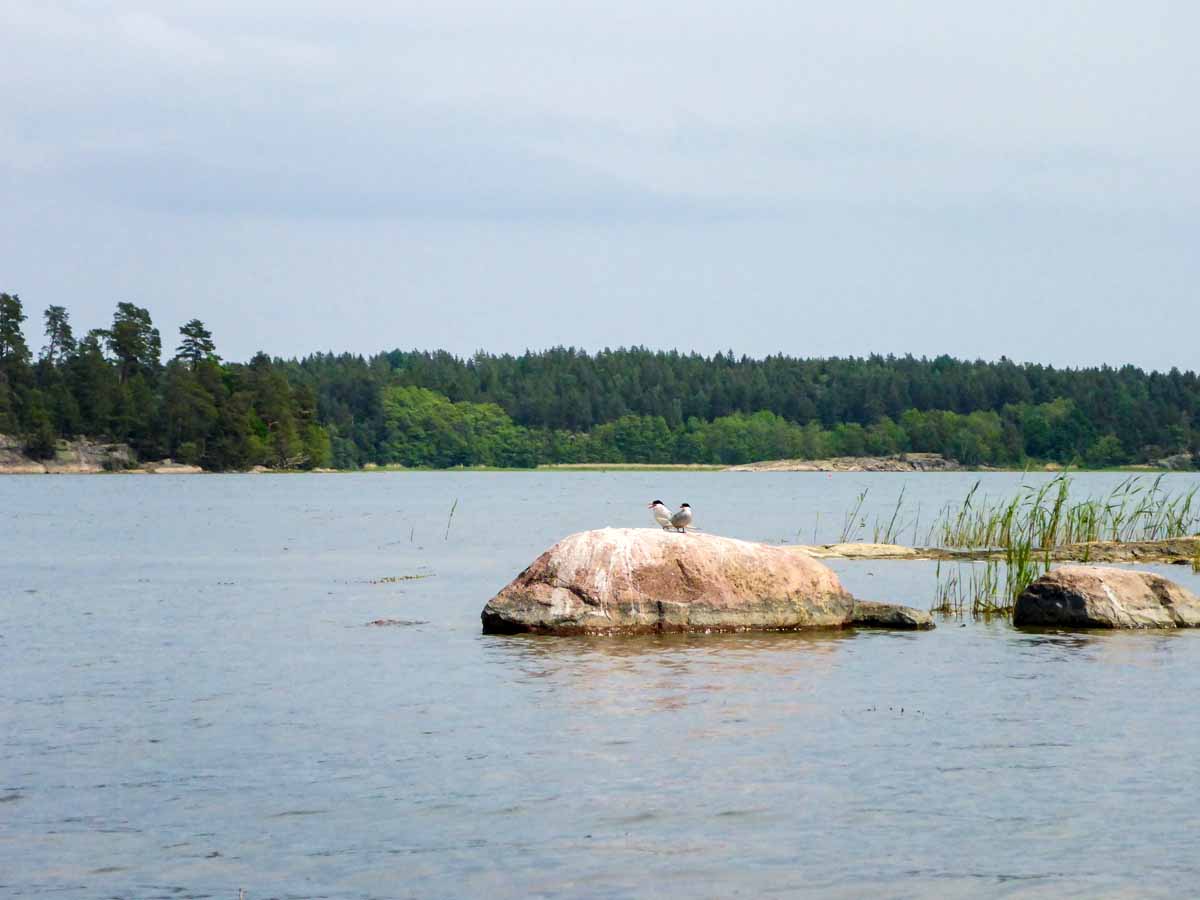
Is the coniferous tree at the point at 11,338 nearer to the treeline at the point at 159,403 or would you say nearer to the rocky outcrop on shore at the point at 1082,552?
the treeline at the point at 159,403

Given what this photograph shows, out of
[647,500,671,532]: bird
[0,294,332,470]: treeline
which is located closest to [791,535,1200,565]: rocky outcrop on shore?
[647,500,671,532]: bird

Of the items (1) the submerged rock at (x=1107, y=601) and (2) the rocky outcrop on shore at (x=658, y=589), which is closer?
(2) the rocky outcrop on shore at (x=658, y=589)

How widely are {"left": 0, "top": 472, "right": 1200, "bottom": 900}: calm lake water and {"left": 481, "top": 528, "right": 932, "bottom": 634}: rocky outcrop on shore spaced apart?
1.65ft

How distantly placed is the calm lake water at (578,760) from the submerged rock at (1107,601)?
754mm

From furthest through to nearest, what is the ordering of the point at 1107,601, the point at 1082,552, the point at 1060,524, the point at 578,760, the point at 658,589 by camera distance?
the point at 1060,524 < the point at 1082,552 < the point at 1107,601 < the point at 658,589 < the point at 578,760

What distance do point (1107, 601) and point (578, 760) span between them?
43.6 ft

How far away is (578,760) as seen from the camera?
47.9ft

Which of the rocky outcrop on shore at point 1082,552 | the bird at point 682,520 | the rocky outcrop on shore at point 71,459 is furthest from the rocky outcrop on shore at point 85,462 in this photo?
the bird at point 682,520

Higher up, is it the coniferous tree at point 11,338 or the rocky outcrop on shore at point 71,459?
the coniferous tree at point 11,338

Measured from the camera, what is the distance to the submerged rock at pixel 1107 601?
24.7m

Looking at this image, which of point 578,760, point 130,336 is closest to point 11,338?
point 130,336

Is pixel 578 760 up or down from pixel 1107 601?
down

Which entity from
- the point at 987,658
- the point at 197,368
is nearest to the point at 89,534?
the point at 987,658

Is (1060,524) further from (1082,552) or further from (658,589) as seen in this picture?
(658,589)
